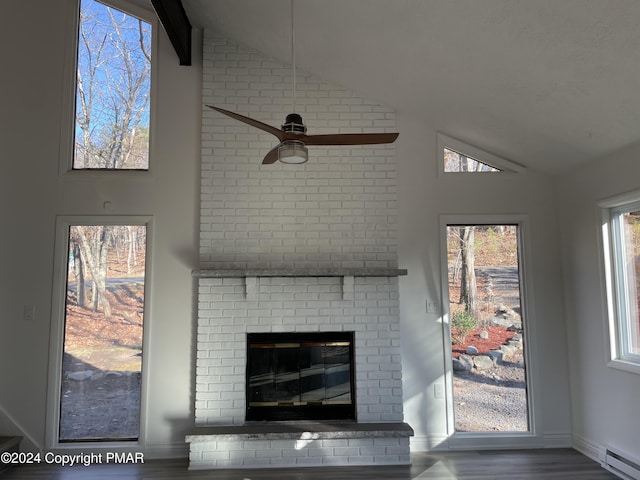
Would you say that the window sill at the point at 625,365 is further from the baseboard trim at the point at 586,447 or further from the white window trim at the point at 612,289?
the baseboard trim at the point at 586,447

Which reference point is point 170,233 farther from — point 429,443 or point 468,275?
point 429,443

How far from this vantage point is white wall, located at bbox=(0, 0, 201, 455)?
377 centimetres

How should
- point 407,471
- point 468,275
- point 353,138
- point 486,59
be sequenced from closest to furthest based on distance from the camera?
point 353,138 → point 486,59 → point 407,471 → point 468,275

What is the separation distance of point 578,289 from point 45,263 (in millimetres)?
4867

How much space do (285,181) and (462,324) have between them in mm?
2156

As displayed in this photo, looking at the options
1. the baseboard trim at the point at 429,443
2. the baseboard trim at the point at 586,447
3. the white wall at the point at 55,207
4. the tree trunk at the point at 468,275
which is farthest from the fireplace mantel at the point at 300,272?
the baseboard trim at the point at 586,447

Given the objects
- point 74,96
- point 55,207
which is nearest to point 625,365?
point 55,207

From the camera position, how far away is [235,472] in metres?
3.43

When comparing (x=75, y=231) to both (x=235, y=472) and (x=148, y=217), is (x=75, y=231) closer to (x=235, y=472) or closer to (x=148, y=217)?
(x=148, y=217)

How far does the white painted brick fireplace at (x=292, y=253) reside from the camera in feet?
Answer: 12.0

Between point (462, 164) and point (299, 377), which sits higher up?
point (462, 164)

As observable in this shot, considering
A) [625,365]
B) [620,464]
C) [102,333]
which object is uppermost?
[102,333]

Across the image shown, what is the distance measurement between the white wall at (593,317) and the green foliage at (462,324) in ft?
2.90

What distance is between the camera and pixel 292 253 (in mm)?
3908
